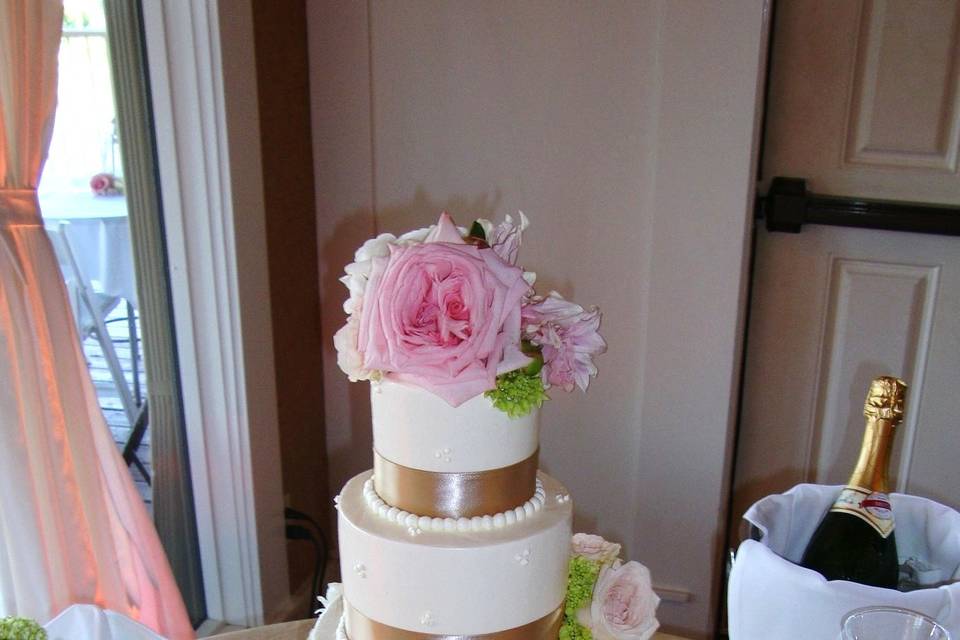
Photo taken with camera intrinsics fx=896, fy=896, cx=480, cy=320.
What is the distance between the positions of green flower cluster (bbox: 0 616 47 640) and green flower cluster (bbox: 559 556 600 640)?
1.66 feet

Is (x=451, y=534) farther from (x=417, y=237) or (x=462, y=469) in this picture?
(x=417, y=237)

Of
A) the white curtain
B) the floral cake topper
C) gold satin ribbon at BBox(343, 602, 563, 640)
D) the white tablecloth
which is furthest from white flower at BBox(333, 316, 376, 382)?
the white tablecloth

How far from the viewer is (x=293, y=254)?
189 cm

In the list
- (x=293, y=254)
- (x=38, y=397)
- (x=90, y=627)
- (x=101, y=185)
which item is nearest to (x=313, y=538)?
(x=293, y=254)

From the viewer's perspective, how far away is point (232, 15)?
1.55 m

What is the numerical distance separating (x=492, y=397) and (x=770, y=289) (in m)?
1.31

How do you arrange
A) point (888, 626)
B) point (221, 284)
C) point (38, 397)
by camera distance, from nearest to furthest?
1. point (888, 626)
2. point (38, 397)
3. point (221, 284)

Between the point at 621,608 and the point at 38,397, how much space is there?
2.71ft

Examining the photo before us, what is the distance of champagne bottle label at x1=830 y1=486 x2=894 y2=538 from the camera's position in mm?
842

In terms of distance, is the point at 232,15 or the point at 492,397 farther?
the point at 232,15

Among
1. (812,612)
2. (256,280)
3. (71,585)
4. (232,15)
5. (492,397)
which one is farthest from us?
(256,280)

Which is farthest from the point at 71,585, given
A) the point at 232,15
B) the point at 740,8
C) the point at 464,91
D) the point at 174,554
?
the point at 740,8

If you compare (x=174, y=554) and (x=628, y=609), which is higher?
(x=628, y=609)

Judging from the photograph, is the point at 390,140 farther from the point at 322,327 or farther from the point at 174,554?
the point at 174,554
